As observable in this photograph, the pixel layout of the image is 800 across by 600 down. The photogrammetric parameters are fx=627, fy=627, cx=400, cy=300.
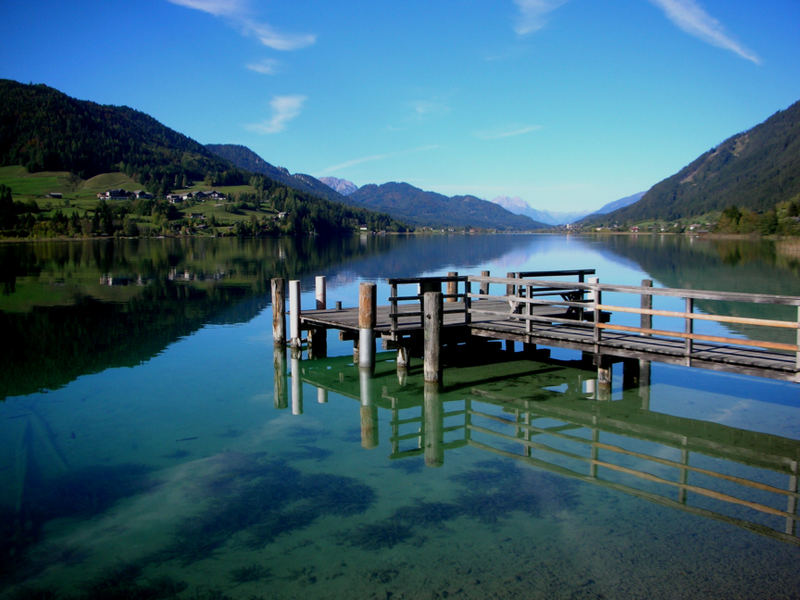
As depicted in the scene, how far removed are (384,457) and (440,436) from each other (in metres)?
1.66

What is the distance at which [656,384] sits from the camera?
684 inches

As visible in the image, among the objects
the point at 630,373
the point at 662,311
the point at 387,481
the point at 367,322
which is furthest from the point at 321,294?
the point at 387,481

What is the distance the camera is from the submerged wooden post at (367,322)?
17328 millimetres

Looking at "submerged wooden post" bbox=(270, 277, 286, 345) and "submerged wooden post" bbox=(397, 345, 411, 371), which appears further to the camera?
"submerged wooden post" bbox=(270, 277, 286, 345)

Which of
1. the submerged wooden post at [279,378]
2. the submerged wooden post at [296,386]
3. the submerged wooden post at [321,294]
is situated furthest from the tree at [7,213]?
the submerged wooden post at [296,386]

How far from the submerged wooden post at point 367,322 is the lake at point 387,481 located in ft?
2.20

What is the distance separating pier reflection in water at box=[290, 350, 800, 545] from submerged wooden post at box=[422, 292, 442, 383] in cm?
43

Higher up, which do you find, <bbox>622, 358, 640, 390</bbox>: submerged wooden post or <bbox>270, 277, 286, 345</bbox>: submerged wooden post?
<bbox>270, 277, 286, 345</bbox>: submerged wooden post

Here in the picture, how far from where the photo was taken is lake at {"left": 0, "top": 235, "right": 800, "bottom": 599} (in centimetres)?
768

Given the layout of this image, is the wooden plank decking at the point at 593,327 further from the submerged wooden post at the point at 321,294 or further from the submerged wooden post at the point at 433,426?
the submerged wooden post at the point at 433,426

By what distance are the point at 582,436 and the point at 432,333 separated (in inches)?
→ 183

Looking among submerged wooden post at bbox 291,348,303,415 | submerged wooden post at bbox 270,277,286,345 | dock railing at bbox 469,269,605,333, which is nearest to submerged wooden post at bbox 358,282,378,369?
submerged wooden post at bbox 291,348,303,415

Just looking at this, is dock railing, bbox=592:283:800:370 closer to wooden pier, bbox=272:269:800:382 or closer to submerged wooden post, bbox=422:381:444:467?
wooden pier, bbox=272:269:800:382

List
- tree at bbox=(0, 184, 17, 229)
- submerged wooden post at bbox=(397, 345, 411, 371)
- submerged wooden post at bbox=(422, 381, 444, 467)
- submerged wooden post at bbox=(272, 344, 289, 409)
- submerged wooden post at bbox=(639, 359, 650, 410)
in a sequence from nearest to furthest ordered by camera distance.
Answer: submerged wooden post at bbox=(422, 381, 444, 467) → submerged wooden post at bbox=(639, 359, 650, 410) → submerged wooden post at bbox=(272, 344, 289, 409) → submerged wooden post at bbox=(397, 345, 411, 371) → tree at bbox=(0, 184, 17, 229)
